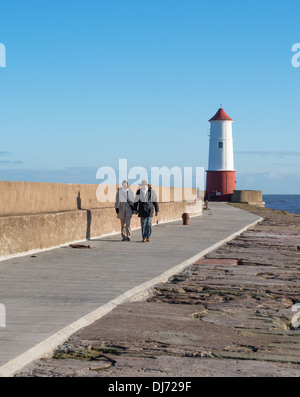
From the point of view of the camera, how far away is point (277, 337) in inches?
251

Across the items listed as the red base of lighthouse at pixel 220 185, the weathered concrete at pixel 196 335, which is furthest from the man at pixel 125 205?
the red base of lighthouse at pixel 220 185

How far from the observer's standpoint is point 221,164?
6981cm

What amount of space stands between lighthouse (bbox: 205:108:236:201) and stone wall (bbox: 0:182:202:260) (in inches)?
1956

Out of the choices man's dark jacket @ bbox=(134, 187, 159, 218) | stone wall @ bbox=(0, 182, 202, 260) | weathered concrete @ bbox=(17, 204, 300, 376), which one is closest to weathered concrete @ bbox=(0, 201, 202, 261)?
stone wall @ bbox=(0, 182, 202, 260)

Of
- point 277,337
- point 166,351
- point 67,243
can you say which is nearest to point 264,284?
point 277,337

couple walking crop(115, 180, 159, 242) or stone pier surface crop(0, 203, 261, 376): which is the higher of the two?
couple walking crop(115, 180, 159, 242)

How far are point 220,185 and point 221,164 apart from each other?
2192 mm

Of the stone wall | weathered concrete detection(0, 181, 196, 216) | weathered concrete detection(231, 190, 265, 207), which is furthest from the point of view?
weathered concrete detection(231, 190, 265, 207)

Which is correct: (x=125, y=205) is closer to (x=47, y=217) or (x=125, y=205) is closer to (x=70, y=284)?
(x=47, y=217)

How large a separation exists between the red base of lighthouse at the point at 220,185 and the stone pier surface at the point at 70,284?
175 ft

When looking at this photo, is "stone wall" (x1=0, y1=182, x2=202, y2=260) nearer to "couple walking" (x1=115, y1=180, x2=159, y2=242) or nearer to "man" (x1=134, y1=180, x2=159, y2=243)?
"couple walking" (x1=115, y1=180, x2=159, y2=242)

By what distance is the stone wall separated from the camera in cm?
1289

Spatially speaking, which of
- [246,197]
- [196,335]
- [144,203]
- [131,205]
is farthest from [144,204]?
[246,197]

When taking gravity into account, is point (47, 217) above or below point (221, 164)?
below
